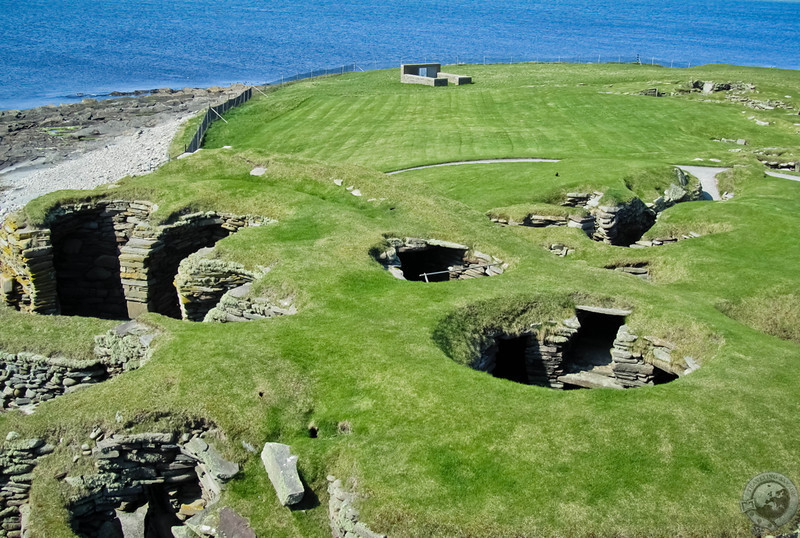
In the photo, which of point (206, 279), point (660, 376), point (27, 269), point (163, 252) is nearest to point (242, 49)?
point (163, 252)

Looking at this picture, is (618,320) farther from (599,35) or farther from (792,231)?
(599,35)

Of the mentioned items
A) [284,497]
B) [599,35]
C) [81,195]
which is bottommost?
[284,497]

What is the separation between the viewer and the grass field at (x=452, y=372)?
11.6 m

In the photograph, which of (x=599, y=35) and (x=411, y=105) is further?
(x=599, y=35)

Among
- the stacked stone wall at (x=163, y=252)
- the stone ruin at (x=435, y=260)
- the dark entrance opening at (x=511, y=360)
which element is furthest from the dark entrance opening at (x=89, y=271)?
the dark entrance opening at (x=511, y=360)

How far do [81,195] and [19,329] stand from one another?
367 inches

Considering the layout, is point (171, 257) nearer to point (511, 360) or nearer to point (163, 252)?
point (163, 252)

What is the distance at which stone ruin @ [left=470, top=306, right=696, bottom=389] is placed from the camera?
1736 cm

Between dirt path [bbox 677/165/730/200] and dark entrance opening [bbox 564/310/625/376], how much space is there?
58.8 ft

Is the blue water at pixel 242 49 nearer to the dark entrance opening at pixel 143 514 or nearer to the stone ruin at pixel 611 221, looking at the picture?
the stone ruin at pixel 611 221

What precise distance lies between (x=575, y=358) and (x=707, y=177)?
2346 cm

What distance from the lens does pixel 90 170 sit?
2137 inches

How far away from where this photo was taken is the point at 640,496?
11422 mm

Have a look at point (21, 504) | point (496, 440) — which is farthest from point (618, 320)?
point (21, 504)
